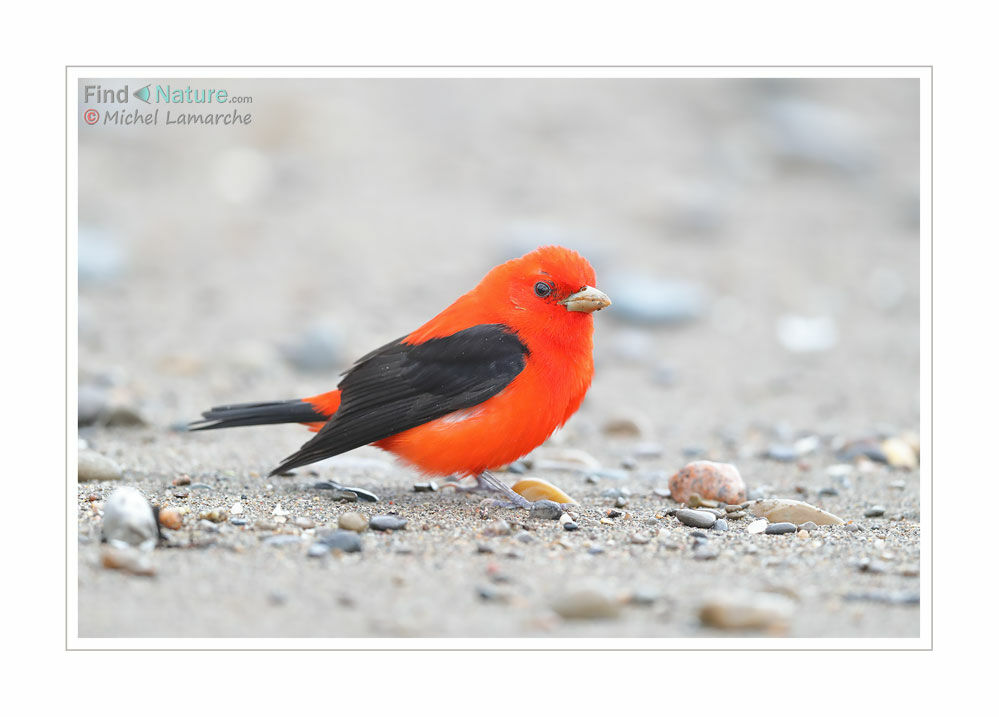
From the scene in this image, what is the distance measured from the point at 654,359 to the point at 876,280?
2.68 metres

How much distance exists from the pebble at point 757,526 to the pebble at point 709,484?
0.32 m

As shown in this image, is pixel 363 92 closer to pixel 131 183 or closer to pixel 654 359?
pixel 131 183

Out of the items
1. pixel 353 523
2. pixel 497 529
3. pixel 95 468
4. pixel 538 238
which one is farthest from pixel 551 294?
pixel 538 238

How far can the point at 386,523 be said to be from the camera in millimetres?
4055

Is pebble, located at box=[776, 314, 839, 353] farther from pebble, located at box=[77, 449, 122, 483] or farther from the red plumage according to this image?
pebble, located at box=[77, 449, 122, 483]

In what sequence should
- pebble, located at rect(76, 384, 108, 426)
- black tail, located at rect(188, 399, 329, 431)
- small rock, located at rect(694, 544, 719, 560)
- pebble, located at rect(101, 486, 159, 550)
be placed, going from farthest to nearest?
pebble, located at rect(76, 384, 108, 426)
black tail, located at rect(188, 399, 329, 431)
small rock, located at rect(694, 544, 719, 560)
pebble, located at rect(101, 486, 159, 550)

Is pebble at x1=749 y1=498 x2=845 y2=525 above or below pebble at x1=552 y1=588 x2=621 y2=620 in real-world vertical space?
above

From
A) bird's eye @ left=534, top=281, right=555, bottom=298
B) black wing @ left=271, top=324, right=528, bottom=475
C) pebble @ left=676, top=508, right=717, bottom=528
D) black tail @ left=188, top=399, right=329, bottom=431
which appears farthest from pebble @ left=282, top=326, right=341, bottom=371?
pebble @ left=676, top=508, right=717, bottom=528

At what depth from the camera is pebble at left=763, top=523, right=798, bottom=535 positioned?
4233 millimetres

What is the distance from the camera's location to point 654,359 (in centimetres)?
778

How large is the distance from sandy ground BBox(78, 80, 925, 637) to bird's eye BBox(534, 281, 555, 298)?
1069mm

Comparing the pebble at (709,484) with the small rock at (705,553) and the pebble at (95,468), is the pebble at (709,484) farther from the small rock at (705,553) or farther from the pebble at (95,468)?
the pebble at (95,468)

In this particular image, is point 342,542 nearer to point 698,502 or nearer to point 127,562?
point 127,562

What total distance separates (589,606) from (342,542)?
42.0 inches
